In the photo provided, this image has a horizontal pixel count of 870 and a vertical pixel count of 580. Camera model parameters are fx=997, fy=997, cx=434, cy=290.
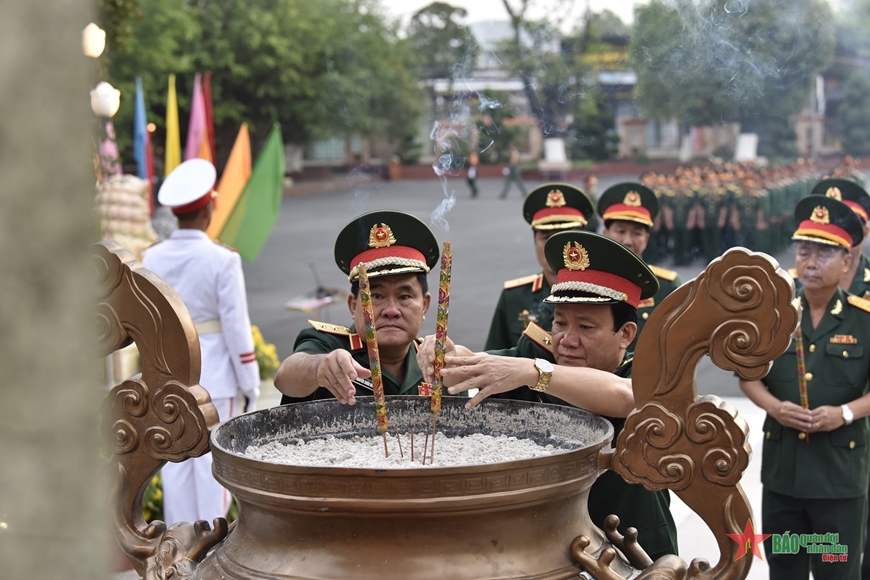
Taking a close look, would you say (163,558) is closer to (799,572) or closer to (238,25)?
(799,572)

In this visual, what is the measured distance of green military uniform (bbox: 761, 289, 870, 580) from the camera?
359 cm

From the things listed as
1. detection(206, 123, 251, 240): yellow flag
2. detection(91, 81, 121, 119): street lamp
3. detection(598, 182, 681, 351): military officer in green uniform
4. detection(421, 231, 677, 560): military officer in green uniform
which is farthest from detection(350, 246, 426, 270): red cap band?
detection(91, 81, 121, 119): street lamp

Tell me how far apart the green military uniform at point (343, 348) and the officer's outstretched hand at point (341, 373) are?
0.40m

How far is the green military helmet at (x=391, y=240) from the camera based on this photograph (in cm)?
240

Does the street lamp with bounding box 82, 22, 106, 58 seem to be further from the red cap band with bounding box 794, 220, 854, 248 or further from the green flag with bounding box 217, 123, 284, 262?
the red cap band with bounding box 794, 220, 854, 248

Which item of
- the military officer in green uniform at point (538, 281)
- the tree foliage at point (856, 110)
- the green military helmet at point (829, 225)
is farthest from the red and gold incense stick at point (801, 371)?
the tree foliage at point (856, 110)

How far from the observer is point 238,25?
31312mm

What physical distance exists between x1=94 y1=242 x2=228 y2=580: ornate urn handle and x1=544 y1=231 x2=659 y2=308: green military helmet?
0.84m

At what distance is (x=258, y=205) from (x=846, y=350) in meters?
4.13

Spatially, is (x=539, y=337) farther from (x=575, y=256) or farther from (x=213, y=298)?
(x=213, y=298)

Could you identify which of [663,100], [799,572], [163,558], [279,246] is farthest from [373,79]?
[163,558]

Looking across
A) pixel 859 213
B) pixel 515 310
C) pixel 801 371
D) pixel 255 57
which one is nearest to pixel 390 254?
pixel 801 371

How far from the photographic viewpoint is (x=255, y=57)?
3212cm

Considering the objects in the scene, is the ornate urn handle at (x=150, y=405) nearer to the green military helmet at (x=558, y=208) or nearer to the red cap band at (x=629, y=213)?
the green military helmet at (x=558, y=208)
